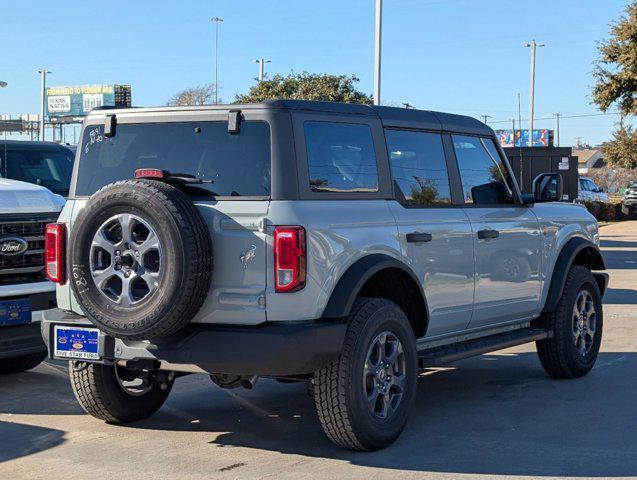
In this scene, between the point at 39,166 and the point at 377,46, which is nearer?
the point at 39,166

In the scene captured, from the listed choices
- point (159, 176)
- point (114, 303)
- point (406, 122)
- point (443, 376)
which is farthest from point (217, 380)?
point (443, 376)

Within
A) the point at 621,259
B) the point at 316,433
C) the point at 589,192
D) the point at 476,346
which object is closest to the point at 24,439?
the point at 316,433

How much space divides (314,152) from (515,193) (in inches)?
99.0

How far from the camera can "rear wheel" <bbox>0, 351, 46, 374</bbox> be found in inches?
352

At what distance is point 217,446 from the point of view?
6.45m

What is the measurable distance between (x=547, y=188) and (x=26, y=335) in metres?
4.18

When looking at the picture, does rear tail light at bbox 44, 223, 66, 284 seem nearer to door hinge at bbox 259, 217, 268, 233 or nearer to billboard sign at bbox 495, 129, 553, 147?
door hinge at bbox 259, 217, 268, 233

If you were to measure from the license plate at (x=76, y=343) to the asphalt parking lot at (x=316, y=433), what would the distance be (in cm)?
59

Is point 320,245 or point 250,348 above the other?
point 320,245

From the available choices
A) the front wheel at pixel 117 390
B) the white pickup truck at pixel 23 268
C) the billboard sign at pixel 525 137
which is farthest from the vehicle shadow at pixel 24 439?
the billboard sign at pixel 525 137

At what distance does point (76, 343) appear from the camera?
20.6ft

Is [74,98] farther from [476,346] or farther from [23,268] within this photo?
[476,346]

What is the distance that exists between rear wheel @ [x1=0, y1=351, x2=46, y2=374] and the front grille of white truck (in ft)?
3.53

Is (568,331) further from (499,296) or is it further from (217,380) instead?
(217,380)
